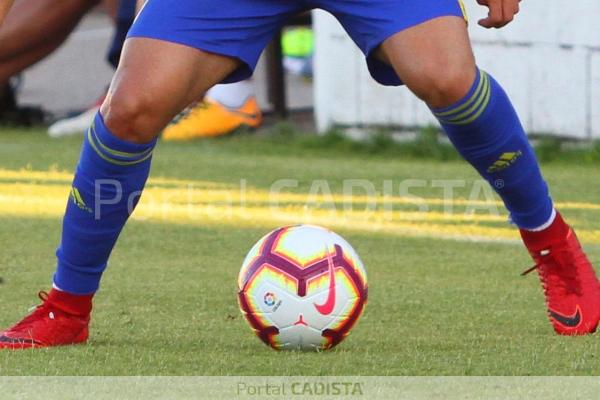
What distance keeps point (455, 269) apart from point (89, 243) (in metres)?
1.85

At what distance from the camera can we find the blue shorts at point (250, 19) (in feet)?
13.2

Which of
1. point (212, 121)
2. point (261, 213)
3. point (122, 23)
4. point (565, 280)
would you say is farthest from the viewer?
point (212, 121)

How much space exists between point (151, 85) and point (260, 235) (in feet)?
8.28

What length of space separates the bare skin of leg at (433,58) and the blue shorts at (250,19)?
26 millimetres

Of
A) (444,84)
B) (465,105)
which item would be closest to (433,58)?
(444,84)

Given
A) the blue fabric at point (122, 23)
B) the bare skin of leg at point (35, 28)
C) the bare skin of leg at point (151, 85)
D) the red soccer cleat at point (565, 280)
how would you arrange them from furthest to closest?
the blue fabric at point (122, 23)
the bare skin of leg at point (35, 28)
the red soccer cleat at point (565, 280)
the bare skin of leg at point (151, 85)

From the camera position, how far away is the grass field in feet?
13.1

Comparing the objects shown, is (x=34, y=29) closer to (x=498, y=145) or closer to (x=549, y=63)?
(x=498, y=145)

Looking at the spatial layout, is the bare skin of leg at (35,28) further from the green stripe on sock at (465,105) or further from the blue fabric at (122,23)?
the blue fabric at (122,23)

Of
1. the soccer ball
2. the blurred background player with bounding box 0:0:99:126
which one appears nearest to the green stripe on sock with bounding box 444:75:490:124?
the soccer ball

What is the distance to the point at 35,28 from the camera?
17.4ft

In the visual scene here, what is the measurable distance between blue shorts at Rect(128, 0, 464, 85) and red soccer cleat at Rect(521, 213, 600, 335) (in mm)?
732

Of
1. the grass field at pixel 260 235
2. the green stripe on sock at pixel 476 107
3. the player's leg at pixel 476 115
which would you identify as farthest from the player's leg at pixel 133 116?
the green stripe on sock at pixel 476 107

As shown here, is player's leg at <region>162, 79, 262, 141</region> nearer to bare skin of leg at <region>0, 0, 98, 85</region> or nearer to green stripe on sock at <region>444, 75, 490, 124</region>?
bare skin of leg at <region>0, 0, 98, 85</region>
